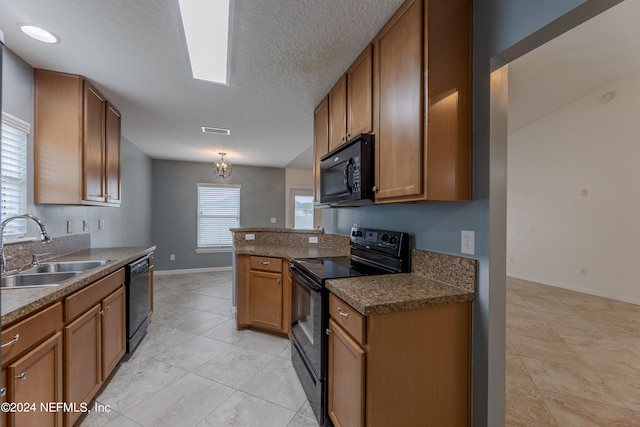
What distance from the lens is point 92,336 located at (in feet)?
6.04

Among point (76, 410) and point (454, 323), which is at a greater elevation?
point (454, 323)

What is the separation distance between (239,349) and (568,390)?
8.70 ft

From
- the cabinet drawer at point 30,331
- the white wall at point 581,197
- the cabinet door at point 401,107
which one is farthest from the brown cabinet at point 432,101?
the white wall at point 581,197

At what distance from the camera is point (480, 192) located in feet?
4.71

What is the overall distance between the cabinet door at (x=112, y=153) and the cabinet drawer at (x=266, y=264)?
1.58m

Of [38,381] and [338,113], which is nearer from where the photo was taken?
[38,381]

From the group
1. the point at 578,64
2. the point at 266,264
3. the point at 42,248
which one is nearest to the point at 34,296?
the point at 42,248

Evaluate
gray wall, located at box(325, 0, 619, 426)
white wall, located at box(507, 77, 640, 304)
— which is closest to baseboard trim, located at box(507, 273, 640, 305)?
white wall, located at box(507, 77, 640, 304)

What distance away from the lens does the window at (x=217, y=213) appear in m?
5.83

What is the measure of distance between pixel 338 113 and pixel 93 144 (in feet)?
7.08

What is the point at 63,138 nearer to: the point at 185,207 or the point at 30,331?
the point at 30,331

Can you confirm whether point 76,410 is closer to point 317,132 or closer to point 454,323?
point 454,323

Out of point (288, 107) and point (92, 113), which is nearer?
point (92, 113)

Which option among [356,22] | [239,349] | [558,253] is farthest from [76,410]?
[558,253]
